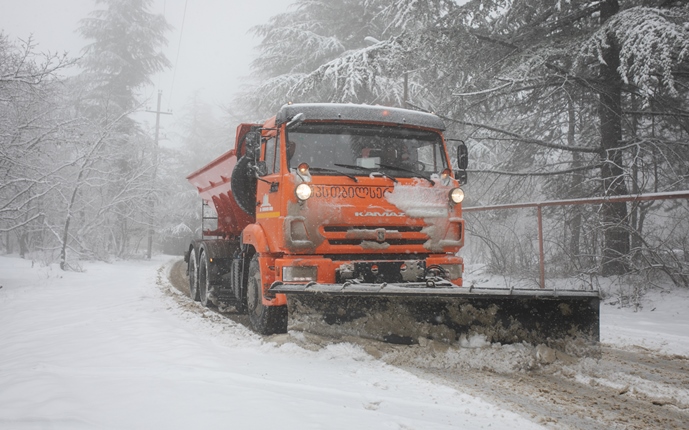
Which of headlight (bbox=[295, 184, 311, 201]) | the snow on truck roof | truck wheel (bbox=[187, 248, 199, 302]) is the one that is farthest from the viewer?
truck wheel (bbox=[187, 248, 199, 302])

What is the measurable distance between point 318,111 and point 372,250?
1.72m

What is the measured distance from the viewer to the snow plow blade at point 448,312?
4.49 m

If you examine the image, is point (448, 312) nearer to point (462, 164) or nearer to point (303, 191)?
point (303, 191)

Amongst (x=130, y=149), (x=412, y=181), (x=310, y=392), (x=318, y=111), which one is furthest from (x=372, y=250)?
(x=130, y=149)

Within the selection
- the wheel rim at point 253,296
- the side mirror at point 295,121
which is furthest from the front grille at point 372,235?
the wheel rim at point 253,296

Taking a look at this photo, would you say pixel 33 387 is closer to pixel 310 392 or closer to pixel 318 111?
pixel 310 392

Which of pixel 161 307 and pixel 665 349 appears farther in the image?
pixel 161 307

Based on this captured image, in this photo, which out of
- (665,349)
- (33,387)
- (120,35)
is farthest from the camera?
(120,35)

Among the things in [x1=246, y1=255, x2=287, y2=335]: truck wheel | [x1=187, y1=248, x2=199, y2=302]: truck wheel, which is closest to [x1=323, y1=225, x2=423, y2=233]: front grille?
[x1=246, y1=255, x2=287, y2=335]: truck wheel

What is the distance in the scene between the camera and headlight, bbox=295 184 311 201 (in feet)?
17.6

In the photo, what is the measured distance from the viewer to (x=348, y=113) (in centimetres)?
591

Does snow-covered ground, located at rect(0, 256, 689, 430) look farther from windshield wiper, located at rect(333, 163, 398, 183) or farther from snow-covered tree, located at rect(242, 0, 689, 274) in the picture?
snow-covered tree, located at rect(242, 0, 689, 274)

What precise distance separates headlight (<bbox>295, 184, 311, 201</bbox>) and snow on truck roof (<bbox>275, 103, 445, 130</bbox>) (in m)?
0.91

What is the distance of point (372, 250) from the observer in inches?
219
